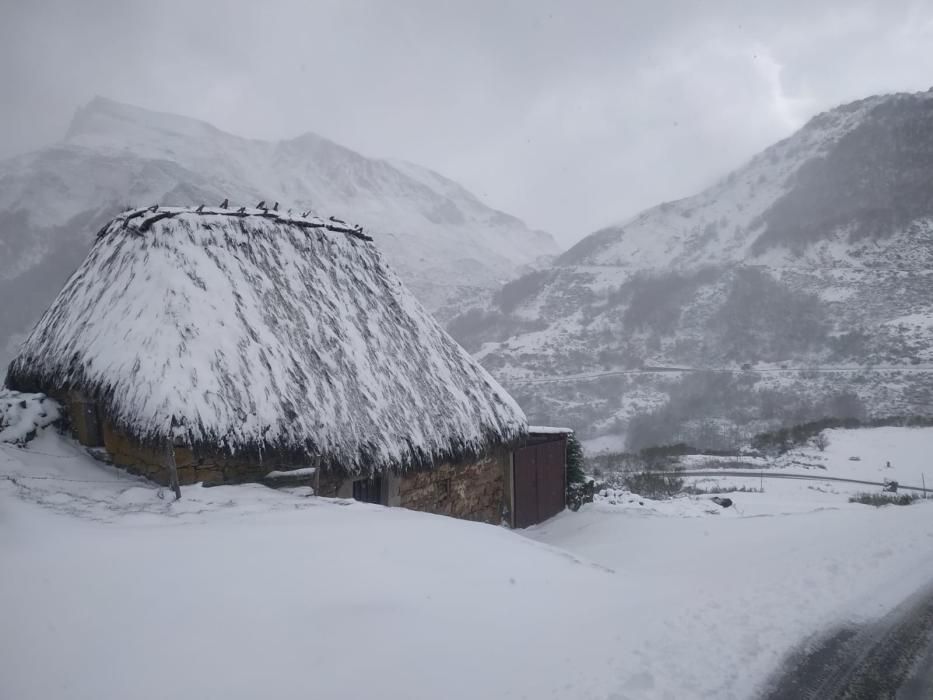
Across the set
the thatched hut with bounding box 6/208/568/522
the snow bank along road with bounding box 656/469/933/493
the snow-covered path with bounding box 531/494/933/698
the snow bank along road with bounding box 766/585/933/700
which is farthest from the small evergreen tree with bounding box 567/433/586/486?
the snow bank along road with bounding box 656/469/933/493

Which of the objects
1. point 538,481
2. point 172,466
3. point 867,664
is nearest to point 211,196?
point 538,481

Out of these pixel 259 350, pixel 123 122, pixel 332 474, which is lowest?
pixel 332 474

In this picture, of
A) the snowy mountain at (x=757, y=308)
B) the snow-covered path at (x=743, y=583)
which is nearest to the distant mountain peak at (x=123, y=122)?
the snowy mountain at (x=757, y=308)

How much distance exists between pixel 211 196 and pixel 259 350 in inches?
3071

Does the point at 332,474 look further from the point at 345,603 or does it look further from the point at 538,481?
the point at 538,481

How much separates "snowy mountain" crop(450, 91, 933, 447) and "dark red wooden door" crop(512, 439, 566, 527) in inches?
1323

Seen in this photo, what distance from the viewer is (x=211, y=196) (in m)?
75.5

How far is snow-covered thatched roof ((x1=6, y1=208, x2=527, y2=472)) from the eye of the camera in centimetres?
625

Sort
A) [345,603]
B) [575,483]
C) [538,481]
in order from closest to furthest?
[345,603] → [538,481] → [575,483]

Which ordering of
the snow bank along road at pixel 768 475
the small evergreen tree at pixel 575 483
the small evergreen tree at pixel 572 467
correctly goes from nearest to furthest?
the small evergreen tree at pixel 575 483 → the small evergreen tree at pixel 572 467 → the snow bank along road at pixel 768 475

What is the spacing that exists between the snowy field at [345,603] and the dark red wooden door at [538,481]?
4.54m

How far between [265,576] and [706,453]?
34265 millimetres

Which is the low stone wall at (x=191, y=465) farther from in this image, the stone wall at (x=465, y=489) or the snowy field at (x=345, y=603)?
the stone wall at (x=465, y=489)

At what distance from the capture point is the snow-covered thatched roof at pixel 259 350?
6.25 meters
